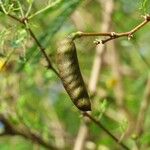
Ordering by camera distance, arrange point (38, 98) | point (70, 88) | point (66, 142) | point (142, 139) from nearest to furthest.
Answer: point (70, 88) < point (142, 139) < point (66, 142) < point (38, 98)

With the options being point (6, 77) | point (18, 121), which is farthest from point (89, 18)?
point (18, 121)

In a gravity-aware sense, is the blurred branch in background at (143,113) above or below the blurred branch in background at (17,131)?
below

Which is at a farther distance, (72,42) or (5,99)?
(5,99)

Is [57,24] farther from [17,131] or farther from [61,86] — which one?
[61,86]

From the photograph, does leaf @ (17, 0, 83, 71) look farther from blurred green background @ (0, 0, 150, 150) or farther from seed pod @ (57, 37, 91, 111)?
seed pod @ (57, 37, 91, 111)

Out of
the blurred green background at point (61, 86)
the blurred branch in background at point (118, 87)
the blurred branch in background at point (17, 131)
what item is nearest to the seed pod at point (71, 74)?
the blurred green background at point (61, 86)

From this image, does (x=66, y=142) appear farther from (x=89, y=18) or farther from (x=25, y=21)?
(x=25, y=21)

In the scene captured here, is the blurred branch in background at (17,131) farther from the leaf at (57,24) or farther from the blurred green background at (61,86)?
the leaf at (57,24)

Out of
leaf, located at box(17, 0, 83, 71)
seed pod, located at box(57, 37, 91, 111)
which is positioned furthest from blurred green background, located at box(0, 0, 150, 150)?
seed pod, located at box(57, 37, 91, 111)

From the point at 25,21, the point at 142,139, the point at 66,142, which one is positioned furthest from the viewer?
the point at 66,142
